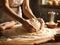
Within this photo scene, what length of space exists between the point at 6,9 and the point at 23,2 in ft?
1.15

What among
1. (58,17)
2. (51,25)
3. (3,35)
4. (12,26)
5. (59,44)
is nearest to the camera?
(59,44)

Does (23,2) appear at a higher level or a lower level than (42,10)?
higher

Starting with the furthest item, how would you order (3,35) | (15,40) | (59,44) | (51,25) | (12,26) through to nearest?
(51,25) → (12,26) → (3,35) → (15,40) → (59,44)

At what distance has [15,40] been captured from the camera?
43.6 inches

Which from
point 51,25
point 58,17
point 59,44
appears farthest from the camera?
point 58,17

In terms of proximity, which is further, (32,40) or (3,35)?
(3,35)

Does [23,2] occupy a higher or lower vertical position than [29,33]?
higher

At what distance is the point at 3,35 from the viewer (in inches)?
48.0

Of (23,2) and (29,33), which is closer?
(29,33)

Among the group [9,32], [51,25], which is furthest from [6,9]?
[51,25]

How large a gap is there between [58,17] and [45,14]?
0.63 feet

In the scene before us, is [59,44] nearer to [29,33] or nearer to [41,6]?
[29,33]

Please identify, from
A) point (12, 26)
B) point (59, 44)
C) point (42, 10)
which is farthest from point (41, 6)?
point (59, 44)

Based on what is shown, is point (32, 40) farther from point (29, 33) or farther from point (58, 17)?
point (58, 17)
